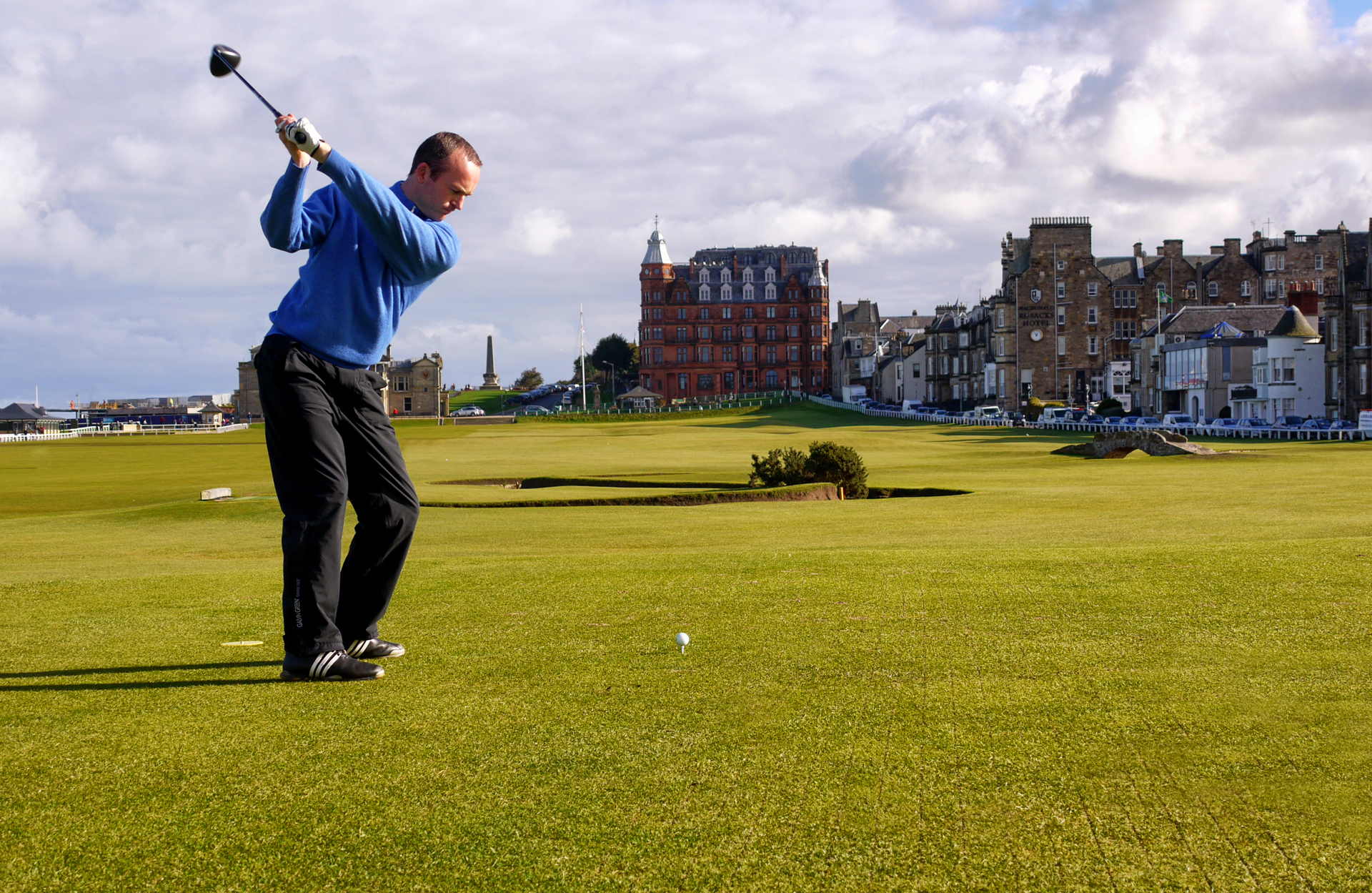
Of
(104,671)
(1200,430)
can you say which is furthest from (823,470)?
(1200,430)

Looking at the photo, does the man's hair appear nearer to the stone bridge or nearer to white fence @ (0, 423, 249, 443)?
the stone bridge

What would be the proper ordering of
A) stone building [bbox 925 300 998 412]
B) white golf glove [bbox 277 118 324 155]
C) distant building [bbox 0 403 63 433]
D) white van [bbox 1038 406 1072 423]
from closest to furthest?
white golf glove [bbox 277 118 324 155] < white van [bbox 1038 406 1072 423] < stone building [bbox 925 300 998 412] < distant building [bbox 0 403 63 433]

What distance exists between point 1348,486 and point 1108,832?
80.4 ft

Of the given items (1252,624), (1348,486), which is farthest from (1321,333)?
(1252,624)

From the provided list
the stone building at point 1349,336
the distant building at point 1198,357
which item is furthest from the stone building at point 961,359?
the stone building at point 1349,336

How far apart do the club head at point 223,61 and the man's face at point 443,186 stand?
1099 millimetres

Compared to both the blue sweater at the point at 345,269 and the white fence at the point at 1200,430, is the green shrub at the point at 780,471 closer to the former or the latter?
the white fence at the point at 1200,430

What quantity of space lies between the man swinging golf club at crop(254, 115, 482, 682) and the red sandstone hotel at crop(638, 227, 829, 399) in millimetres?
178521

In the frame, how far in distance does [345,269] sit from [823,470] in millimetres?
23436

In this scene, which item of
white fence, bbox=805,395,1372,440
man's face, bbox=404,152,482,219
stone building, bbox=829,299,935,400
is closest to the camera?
man's face, bbox=404,152,482,219

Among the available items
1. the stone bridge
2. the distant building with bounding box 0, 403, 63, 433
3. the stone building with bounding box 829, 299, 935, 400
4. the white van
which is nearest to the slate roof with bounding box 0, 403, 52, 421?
the distant building with bounding box 0, 403, 63, 433

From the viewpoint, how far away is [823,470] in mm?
29078

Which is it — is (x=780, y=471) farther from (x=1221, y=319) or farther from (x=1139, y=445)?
(x=1221, y=319)

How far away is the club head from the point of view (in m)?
6.15
